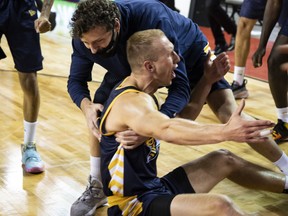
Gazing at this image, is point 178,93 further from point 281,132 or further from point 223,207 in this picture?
point 281,132

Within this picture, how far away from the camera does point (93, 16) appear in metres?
2.39

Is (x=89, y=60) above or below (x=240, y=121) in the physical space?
below

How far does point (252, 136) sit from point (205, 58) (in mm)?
1223

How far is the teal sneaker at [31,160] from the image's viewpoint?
3303 millimetres

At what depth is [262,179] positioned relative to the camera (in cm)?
280

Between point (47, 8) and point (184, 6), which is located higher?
point (47, 8)

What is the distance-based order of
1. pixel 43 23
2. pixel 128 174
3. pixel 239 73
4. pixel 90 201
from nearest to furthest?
pixel 128 174, pixel 90 201, pixel 43 23, pixel 239 73

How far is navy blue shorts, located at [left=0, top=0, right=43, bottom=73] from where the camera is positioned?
330 centimetres

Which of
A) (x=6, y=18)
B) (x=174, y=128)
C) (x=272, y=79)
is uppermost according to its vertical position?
(x=174, y=128)

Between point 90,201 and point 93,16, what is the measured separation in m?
0.98

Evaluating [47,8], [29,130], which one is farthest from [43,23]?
[29,130]

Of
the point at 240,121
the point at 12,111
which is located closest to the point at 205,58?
the point at 240,121

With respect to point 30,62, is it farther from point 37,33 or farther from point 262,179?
point 262,179

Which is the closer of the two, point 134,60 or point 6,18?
point 134,60
